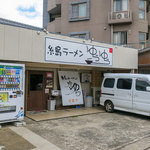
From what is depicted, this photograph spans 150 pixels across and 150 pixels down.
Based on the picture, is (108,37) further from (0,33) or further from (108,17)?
(0,33)

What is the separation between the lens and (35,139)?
4.79 metres

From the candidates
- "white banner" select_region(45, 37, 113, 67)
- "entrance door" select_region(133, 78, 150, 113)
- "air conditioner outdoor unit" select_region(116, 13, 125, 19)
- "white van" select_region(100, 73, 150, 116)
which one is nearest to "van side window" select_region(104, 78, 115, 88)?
"white van" select_region(100, 73, 150, 116)

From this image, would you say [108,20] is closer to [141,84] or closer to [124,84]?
[124,84]

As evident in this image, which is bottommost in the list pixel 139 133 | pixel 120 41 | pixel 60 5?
pixel 139 133

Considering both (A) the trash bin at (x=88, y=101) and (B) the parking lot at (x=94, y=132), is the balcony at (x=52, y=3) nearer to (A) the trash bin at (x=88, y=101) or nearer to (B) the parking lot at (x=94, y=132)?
(A) the trash bin at (x=88, y=101)

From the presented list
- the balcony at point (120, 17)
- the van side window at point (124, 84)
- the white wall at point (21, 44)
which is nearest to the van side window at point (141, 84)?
the van side window at point (124, 84)

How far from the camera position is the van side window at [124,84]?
7.95 meters

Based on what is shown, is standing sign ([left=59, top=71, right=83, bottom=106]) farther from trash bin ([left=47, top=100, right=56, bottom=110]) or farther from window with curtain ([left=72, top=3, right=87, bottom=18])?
window with curtain ([left=72, top=3, right=87, bottom=18])

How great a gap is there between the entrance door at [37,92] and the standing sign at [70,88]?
998 mm

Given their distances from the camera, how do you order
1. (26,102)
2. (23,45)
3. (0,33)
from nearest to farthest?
1. (0,33)
2. (23,45)
3. (26,102)

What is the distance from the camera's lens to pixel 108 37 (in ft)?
50.7

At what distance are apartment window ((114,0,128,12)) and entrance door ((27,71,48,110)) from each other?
34.3 ft

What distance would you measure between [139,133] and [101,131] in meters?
1.25

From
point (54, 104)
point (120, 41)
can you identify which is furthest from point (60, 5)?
point (54, 104)
